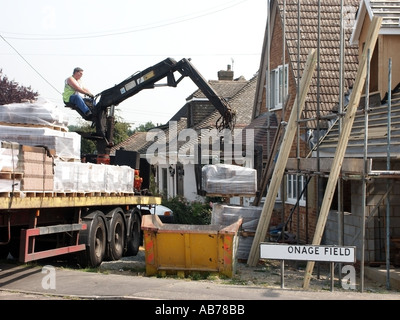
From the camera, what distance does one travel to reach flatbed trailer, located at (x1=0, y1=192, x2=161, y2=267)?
11453 mm

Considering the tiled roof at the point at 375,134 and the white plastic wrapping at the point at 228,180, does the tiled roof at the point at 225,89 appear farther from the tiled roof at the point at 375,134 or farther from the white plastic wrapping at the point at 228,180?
the white plastic wrapping at the point at 228,180

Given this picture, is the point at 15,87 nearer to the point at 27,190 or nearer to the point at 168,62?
the point at 168,62

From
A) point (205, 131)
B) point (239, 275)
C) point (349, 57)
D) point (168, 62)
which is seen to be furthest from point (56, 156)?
point (205, 131)

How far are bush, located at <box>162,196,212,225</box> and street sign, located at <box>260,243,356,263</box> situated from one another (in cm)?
1348

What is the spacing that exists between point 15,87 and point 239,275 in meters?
21.7

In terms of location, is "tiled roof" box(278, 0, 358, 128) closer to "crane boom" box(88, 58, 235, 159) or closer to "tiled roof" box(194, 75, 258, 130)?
"crane boom" box(88, 58, 235, 159)

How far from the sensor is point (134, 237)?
18.1 metres

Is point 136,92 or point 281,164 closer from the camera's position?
point 281,164

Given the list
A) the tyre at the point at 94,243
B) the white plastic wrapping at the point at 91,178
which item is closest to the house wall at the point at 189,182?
the white plastic wrapping at the point at 91,178

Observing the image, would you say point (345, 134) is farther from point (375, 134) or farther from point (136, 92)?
point (136, 92)

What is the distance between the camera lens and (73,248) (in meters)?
13.4

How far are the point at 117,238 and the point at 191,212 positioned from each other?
9.49 m
